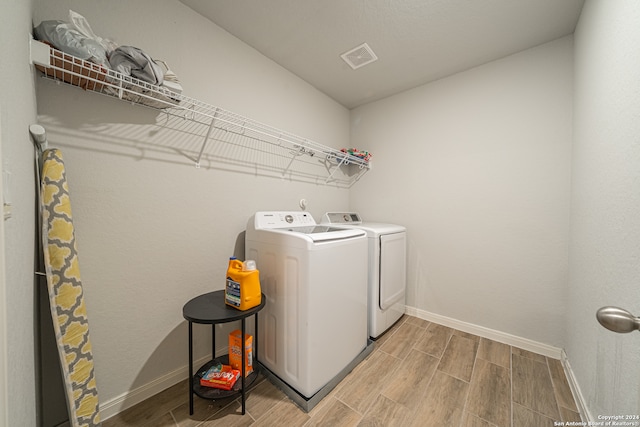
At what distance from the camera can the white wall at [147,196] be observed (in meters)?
1.15

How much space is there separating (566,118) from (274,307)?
2.58 m

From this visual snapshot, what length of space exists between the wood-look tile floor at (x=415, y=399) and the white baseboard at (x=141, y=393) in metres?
0.03

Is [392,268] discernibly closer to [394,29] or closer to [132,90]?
[394,29]

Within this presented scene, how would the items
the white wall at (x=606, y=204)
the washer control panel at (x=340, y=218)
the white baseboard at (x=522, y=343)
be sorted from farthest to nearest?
1. the washer control panel at (x=340, y=218)
2. the white baseboard at (x=522, y=343)
3. the white wall at (x=606, y=204)

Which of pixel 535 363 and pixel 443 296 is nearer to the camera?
pixel 535 363

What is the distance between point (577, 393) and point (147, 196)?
2.84 m

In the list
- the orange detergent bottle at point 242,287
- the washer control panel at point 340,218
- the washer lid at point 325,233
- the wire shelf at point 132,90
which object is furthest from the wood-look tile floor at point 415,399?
the wire shelf at point 132,90

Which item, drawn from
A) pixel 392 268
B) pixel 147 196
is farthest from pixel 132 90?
pixel 392 268

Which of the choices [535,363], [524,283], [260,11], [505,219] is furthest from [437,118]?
[535,363]

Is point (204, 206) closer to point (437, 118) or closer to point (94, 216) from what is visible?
point (94, 216)

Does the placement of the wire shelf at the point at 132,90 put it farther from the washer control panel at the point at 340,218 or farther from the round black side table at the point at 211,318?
the round black side table at the point at 211,318

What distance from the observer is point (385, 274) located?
78.9 inches

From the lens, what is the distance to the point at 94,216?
3.85ft

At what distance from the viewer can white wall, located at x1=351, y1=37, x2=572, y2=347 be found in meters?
1.76
